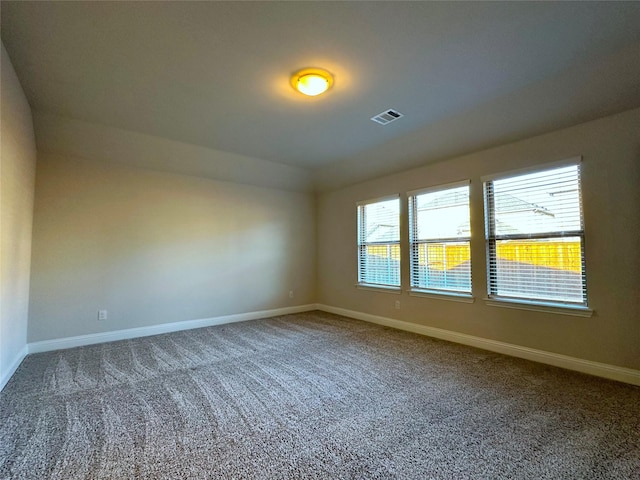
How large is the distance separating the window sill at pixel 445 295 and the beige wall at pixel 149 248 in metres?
2.55

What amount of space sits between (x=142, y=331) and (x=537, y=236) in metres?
5.33

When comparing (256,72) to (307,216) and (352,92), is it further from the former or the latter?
(307,216)

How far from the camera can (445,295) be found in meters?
4.12

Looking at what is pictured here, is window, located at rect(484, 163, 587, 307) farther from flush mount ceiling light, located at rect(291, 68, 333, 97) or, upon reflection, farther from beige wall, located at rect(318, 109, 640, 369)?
flush mount ceiling light, located at rect(291, 68, 333, 97)

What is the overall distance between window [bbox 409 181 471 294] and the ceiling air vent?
129 cm

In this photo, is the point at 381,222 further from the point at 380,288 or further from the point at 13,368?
the point at 13,368

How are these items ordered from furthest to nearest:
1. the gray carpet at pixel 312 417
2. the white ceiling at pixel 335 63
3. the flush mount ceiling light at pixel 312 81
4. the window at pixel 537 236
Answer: the window at pixel 537 236, the flush mount ceiling light at pixel 312 81, the white ceiling at pixel 335 63, the gray carpet at pixel 312 417

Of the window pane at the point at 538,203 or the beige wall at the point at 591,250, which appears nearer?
the beige wall at the point at 591,250

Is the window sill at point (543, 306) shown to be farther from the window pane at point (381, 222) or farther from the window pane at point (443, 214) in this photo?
the window pane at point (381, 222)

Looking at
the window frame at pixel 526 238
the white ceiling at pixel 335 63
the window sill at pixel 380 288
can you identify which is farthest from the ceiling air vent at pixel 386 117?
the window sill at pixel 380 288

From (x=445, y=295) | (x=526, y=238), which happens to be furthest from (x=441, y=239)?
(x=526, y=238)

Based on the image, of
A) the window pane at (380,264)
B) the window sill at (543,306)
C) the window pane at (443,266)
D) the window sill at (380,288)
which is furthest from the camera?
the window pane at (380,264)

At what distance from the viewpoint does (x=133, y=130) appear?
3.81m

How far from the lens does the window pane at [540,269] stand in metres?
3.07
